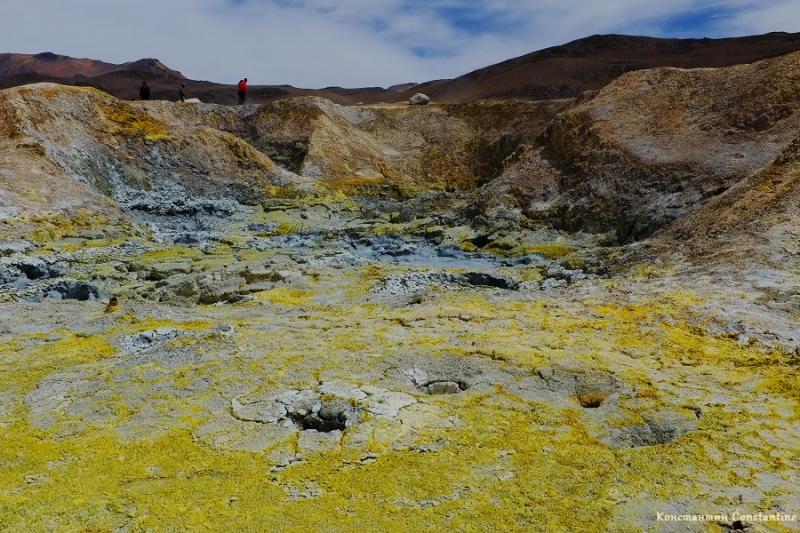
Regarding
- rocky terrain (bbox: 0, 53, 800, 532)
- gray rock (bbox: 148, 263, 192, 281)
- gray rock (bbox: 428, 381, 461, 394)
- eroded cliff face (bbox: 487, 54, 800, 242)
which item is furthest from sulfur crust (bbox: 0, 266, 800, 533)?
eroded cliff face (bbox: 487, 54, 800, 242)

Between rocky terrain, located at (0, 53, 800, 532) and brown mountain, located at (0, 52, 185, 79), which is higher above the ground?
brown mountain, located at (0, 52, 185, 79)

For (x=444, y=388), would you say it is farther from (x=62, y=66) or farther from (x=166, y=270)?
(x=62, y=66)

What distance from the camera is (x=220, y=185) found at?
31.6 meters

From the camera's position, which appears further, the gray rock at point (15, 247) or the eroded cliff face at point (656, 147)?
the eroded cliff face at point (656, 147)

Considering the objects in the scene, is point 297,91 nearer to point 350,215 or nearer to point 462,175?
point 462,175

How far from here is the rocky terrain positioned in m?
4.95

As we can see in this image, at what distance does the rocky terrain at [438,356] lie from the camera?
4.95 m

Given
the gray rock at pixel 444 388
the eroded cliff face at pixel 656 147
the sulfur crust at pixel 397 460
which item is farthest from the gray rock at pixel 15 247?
the eroded cliff face at pixel 656 147

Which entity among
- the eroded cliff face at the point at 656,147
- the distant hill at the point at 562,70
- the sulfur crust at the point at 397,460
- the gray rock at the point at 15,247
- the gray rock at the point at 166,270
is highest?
the distant hill at the point at 562,70

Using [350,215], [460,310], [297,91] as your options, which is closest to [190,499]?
[460,310]

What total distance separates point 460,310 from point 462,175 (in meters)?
30.0

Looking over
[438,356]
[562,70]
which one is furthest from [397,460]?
[562,70]

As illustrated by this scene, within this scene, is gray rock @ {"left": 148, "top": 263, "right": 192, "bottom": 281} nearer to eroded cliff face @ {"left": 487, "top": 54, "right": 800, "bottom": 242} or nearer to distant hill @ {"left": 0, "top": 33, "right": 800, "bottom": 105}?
eroded cliff face @ {"left": 487, "top": 54, "right": 800, "bottom": 242}

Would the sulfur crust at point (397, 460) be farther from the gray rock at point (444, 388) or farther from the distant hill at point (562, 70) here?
the distant hill at point (562, 70)
